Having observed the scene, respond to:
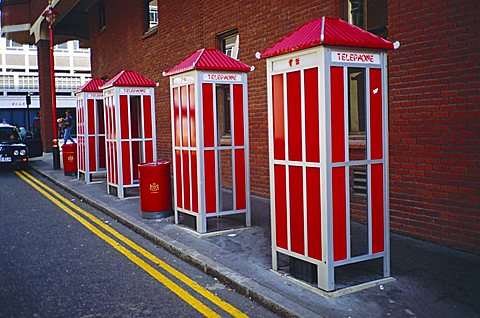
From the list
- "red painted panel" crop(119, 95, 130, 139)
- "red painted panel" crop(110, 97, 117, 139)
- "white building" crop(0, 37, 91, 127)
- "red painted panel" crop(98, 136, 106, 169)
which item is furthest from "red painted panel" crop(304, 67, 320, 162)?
"white building" crop(0, 37, 91, 127)

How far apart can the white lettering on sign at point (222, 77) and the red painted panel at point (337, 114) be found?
296 cm

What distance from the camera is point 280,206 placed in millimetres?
5547

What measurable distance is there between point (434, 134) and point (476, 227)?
1230mm

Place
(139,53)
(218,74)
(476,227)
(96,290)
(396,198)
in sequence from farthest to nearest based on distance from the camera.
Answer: (139,53), (218,74), (396,198), (476,227), (96,290)

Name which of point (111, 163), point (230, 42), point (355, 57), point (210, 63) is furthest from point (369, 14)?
point (111, 163)

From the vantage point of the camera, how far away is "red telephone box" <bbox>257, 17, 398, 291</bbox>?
491 cm

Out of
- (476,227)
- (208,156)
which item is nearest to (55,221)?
(208,156)

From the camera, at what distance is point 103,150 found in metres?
15.1

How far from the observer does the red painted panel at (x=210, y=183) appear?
771cm


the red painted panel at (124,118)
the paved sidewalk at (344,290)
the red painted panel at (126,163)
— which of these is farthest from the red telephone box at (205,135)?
the red painted panel at (126,163)

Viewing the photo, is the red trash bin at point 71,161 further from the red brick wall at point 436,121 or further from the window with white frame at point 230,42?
the red brick wall at point 436,121

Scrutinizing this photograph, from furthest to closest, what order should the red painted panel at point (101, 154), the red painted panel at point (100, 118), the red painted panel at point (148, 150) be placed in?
the red painted panel at point (100, 118) < the red painted panel at point (101, 154) < the red painted panel at point (148, 150)

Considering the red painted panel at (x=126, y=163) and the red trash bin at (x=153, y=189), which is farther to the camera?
the red painted panel at (x=126, y=163)

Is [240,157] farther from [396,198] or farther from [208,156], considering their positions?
[396,198]
